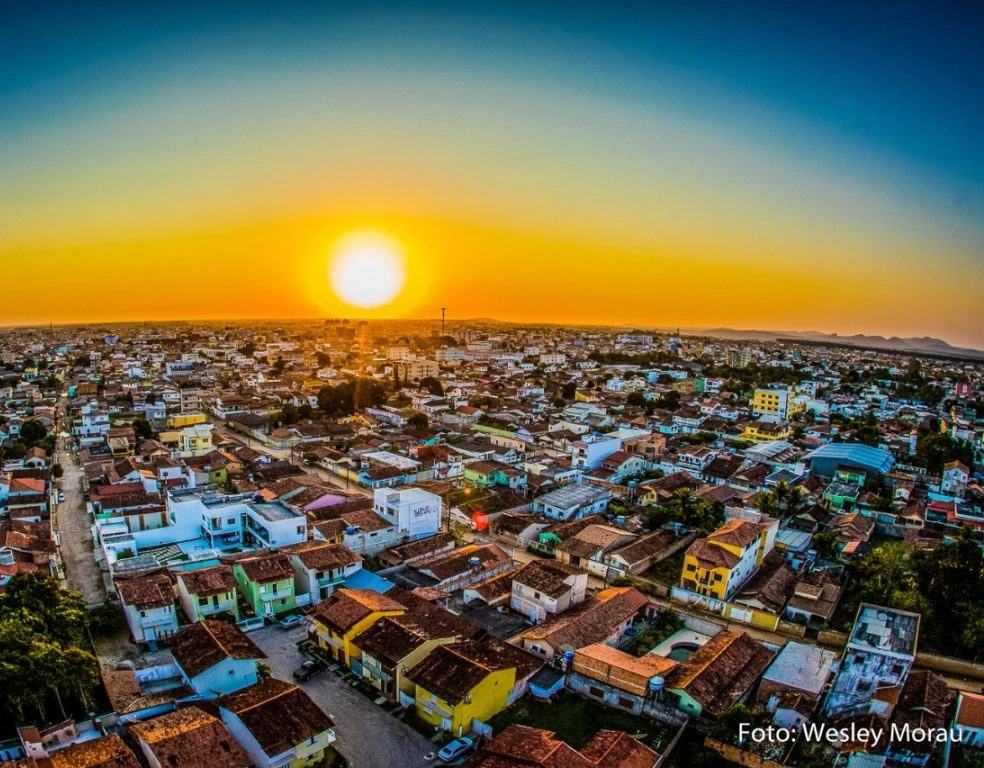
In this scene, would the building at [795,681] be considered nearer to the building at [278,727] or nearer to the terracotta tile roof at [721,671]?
the terracotta tile roof at [721,671]

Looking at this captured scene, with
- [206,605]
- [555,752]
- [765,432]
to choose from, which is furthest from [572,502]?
[765,432]

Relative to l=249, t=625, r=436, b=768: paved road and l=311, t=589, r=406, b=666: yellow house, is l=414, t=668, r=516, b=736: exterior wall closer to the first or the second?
l=249, t=625, r=436, b=768: paved road

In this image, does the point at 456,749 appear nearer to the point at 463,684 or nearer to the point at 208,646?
the point at 463,684

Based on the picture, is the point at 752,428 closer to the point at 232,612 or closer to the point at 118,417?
the point at 232,612

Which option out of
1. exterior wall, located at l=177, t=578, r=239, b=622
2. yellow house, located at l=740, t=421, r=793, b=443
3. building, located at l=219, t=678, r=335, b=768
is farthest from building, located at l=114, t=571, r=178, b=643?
yellow house, located at l=740, t=421, r=793, b=443

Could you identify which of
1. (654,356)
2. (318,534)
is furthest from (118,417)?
(654,356)
